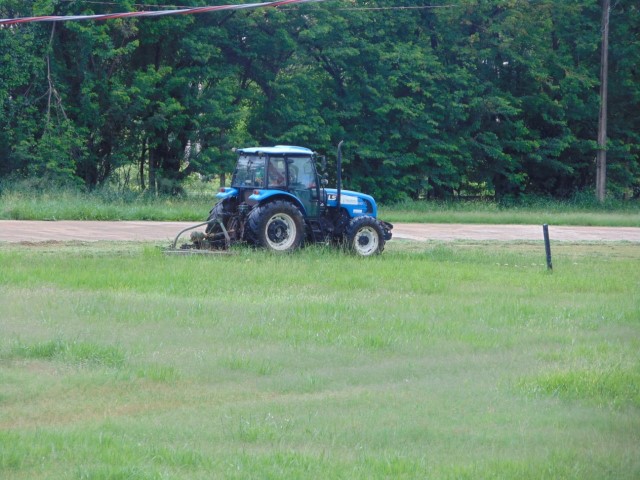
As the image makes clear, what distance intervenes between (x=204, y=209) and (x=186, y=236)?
9.05 meters

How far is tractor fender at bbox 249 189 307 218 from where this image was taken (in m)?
20.5

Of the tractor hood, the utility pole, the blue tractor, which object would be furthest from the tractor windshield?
the utility pole

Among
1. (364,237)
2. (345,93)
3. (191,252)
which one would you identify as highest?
(345,93)

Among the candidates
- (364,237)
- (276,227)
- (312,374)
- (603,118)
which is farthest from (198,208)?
(312,374)

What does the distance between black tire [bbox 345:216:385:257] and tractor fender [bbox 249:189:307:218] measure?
1173mm

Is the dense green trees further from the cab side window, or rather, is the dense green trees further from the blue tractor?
the cab side window

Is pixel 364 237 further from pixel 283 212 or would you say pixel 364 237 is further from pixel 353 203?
pixel 283 212

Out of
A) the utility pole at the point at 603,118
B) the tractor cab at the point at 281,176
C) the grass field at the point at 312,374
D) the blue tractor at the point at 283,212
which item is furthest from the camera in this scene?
the utility pole at the point at 603,118

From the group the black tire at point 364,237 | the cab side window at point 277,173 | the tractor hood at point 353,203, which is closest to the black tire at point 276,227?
the cab side window at point 277,173

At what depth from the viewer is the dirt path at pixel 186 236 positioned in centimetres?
2408

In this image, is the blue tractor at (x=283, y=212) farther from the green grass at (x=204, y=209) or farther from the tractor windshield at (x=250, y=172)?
the green grass at (x=204, y=209)

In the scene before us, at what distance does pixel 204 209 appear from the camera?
34.0 meters

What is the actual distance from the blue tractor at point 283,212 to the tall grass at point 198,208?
394 inches

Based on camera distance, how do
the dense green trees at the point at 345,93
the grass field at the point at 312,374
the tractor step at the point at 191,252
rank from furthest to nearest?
1. the dense green trees at the point at 345,93
2. the tractor step at the point at 191,252
3. the grass field at the point at 312,374
